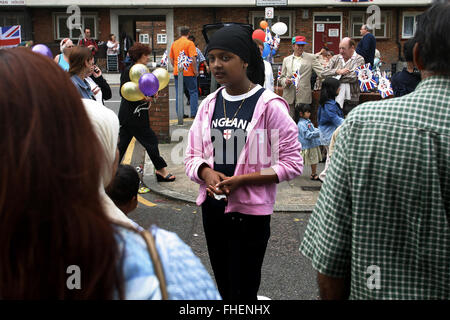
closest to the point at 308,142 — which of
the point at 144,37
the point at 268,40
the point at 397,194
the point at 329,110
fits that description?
the point at 329,110

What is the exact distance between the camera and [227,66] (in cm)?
296

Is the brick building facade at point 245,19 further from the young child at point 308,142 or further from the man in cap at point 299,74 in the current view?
the young child at point 308,142

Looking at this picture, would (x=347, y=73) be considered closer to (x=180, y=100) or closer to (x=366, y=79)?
(x=366, y=79)

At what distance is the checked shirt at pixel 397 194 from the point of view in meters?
1.59

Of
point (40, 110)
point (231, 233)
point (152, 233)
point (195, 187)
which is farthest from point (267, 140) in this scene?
point (195, 187)

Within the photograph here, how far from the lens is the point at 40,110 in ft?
3.35

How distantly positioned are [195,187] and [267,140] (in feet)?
13.8

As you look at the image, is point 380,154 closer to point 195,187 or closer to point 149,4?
point 195,187

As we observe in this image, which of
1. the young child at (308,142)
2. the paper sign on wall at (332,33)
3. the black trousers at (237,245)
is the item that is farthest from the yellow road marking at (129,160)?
the paper sign on wall at (332,33)

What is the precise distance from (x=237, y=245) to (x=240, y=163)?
0.46 metres

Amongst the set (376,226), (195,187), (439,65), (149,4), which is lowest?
(195,187)

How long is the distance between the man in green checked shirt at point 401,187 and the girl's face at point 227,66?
1.35 metres

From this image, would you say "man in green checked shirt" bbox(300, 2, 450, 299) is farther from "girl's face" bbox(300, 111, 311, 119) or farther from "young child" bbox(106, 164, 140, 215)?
"girl's face" bbox(300, 111, 311, 119)
